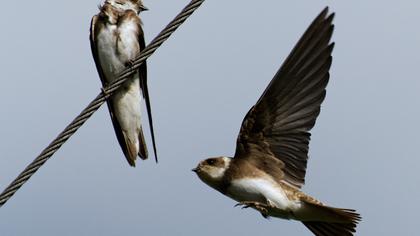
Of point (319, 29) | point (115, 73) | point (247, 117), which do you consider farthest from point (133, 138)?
point (319, 29)

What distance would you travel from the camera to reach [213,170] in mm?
5047

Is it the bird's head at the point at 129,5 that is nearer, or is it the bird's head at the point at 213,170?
the bird's head at the point at 213,170

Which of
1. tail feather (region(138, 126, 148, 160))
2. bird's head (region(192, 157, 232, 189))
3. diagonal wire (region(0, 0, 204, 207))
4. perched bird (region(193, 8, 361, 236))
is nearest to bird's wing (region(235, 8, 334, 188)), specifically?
perched bird (region(193, 8, 361, 236))

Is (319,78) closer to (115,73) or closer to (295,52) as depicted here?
(295,52)

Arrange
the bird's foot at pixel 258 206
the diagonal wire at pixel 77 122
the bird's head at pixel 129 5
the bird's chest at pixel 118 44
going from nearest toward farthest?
the diagonal wire at pixel 77 122, the bird's foot at pixel 258 206, the bird's chest at pixel 118 44, the bird's head at pixel 129 5

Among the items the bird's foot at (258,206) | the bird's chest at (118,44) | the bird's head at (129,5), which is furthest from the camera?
the bird's head at (129,5)

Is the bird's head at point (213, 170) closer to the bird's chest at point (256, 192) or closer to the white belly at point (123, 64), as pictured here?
the bird's chest at point (256, 192)

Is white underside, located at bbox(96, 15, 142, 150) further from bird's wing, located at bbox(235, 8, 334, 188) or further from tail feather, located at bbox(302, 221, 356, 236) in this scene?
tail feather, located at bbox(302, 221, 356, 236)

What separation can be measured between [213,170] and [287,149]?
43cm

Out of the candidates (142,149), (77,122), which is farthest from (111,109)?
(77,122)

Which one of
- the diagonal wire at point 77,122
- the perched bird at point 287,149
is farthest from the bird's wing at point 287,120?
the diagonal wire at point 77,122

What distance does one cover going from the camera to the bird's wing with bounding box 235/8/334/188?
5.14 metres

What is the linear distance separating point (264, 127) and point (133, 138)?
1380 mm

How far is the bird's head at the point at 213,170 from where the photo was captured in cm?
502
